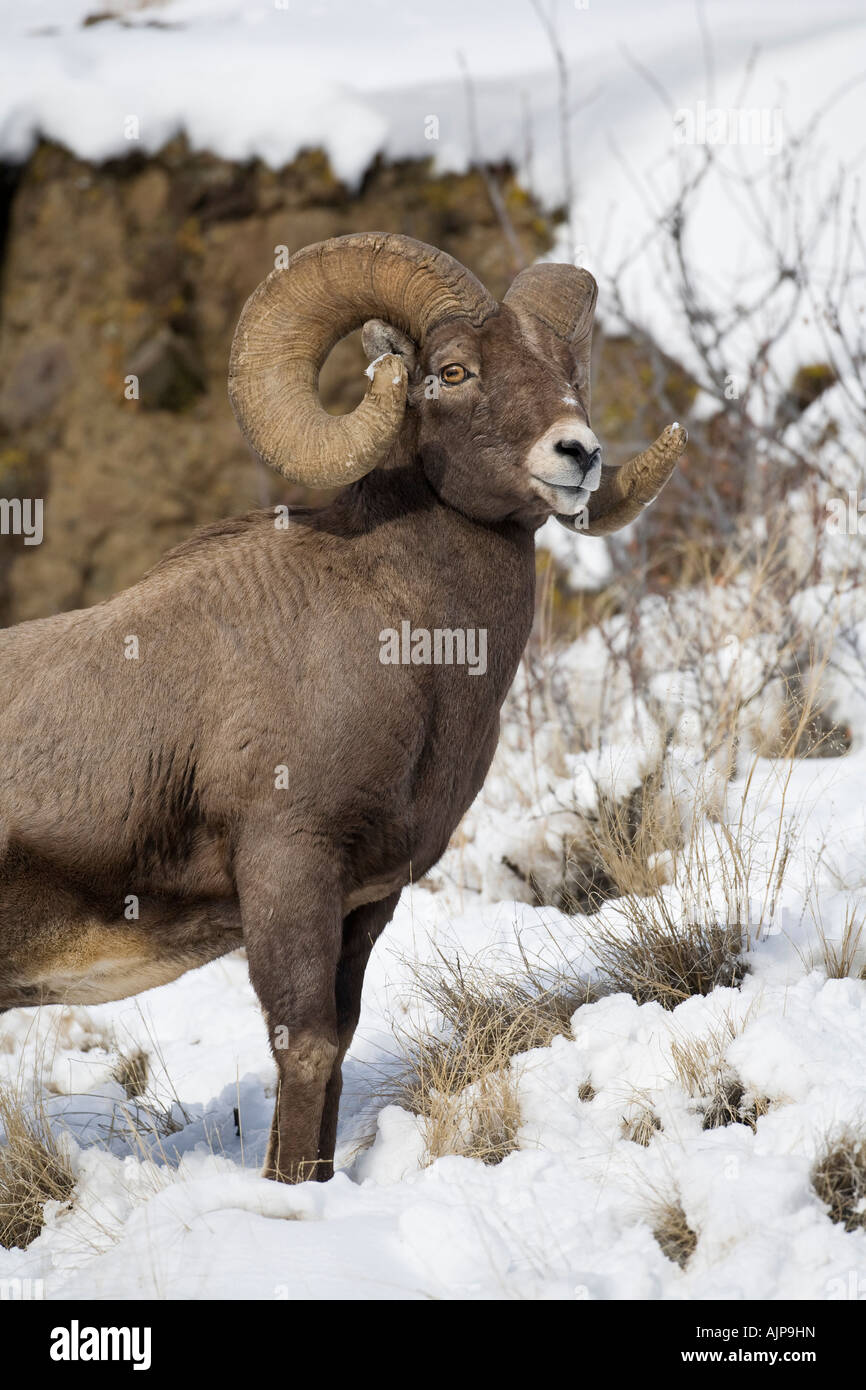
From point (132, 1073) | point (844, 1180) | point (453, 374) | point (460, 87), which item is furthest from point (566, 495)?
point (460, 87)

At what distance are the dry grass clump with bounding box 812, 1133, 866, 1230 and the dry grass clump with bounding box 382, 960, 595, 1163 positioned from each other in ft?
3.17

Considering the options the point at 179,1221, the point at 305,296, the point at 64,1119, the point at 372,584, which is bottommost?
the point at 64,1119

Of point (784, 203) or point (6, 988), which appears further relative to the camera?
point (784, 203)

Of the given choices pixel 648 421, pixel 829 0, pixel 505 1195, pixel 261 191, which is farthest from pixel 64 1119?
pixel 829 0

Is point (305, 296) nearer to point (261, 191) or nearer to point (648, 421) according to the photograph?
point (648, 421)

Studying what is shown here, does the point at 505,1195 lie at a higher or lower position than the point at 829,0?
lower

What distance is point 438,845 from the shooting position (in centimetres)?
455

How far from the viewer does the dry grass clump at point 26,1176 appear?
4.49 metres

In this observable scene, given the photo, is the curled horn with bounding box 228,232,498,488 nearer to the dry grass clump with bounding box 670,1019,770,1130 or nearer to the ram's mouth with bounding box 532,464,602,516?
the ram's mouth with bounding box 532,464,602,516

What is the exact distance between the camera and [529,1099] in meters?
4.28

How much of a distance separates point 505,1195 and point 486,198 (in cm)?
1161

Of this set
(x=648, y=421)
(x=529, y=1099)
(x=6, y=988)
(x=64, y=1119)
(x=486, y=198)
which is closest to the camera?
(x=529, y=1099)

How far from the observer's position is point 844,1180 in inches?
137
